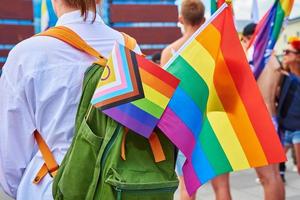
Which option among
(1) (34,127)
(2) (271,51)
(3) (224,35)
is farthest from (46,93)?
(2) (271,51)

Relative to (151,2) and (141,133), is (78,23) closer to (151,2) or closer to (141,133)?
(141,133)

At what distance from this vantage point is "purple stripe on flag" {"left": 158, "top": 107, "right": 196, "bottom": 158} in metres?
1.47

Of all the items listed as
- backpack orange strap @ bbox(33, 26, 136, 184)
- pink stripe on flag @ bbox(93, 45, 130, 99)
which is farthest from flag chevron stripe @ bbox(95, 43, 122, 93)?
backpack orange strap @ bbox(33, 26, 136, 184)

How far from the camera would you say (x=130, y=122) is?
1424mm

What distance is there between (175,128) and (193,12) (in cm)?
211

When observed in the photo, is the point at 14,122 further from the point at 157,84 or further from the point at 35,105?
the point at 157,84

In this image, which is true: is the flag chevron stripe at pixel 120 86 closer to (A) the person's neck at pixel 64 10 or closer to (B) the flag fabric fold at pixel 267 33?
(A) the person's neck at pixel 64 10

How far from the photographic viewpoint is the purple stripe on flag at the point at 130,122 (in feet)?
4.67

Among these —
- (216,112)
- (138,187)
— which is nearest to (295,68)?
(216,112)

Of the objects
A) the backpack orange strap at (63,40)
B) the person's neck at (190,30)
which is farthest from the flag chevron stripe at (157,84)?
the person's neck at (190,30)

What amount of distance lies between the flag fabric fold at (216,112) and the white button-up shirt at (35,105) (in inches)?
14.4

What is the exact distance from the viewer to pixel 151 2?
21328 mm

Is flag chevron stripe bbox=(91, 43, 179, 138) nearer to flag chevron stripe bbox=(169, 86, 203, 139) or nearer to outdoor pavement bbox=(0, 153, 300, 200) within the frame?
flag chevron stripe bbox=(169, 86, 203, 139)

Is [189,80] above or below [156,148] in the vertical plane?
above
